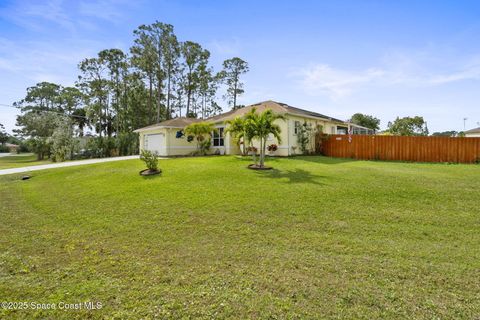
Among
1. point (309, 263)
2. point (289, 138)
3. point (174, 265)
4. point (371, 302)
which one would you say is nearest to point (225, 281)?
point (174, 265)

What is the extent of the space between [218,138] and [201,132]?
7.50 ft

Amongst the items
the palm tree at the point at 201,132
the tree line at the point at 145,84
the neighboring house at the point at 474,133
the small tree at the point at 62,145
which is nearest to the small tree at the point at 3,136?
the tree line at the point at 145,84

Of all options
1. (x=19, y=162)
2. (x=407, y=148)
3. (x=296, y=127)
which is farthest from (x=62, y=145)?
(x=407, y=148)

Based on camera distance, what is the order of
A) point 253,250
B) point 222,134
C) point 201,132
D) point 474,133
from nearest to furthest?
point 253,250
point 201,132
point 222,134
point 474,133

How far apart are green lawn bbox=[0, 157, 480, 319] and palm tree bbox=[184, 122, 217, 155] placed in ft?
36.6

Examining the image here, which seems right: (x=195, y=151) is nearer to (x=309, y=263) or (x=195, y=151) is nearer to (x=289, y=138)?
(x=289, y=138)

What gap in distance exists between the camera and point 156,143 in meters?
23.3

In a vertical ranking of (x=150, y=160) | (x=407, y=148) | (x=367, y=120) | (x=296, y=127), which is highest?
(x=367, y=120)

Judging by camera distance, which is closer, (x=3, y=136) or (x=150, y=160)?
(x=150, y=160)

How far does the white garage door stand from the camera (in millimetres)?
22459

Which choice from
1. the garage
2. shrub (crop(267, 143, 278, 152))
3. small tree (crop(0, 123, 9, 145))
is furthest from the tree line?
small tree (crop(0, 123, 9, 145))

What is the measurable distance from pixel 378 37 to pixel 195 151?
1597 cm

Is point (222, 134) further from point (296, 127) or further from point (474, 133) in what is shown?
point (474, 133)

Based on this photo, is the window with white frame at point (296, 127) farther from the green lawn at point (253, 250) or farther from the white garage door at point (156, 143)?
the white garage door at point (156, 143)
